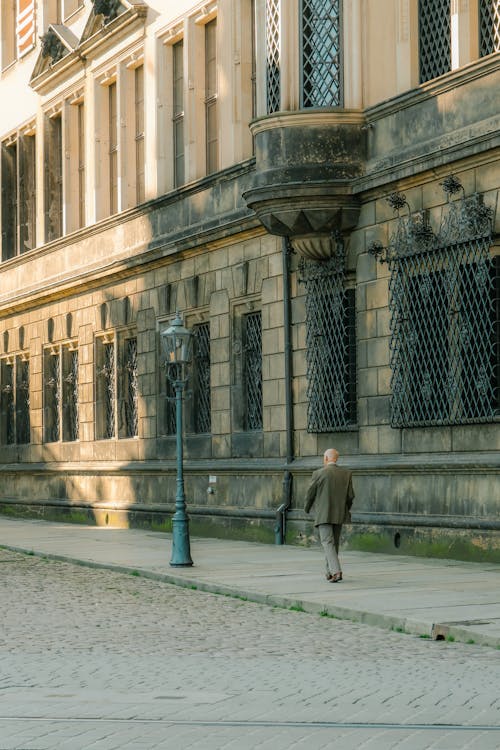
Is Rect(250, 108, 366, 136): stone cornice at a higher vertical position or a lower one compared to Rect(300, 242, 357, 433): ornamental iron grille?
higher

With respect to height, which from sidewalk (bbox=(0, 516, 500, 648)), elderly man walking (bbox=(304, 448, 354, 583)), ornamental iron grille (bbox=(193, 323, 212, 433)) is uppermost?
ornamental iron grille (bbox=(193, 323, 212, 433))

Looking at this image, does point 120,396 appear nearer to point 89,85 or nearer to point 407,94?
point 89,85

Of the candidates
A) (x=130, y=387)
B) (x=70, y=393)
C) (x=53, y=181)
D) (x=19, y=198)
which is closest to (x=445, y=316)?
(x=130, y=387)

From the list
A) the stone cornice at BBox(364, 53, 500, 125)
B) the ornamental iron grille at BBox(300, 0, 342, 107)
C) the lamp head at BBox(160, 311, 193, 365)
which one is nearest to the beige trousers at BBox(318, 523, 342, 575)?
the lamp head at BBox(160, 311, 193, 365)

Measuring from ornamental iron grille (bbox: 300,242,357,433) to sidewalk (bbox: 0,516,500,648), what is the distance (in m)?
2.20

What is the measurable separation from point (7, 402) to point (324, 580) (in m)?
23.5

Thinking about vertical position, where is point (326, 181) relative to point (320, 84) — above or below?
below

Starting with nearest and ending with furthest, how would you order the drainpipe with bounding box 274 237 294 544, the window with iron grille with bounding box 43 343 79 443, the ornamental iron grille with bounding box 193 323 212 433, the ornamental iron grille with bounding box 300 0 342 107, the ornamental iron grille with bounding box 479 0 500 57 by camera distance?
1. the ornamental iron grille with bounding box 479 0 500 57
2. the ornamental iron grille with bounding box 300 0 342 107
3. the drainpipe with bounding box 274 237 294 544
4. the ornamental iron grille with bounding box 193 323 212 433
5. the window with iron grille with bounding box 43 343 79 443

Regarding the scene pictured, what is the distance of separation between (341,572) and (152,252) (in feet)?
44.6

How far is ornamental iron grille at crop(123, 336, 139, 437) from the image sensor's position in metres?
33.9

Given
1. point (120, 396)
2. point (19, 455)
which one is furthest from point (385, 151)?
point (19, 455)

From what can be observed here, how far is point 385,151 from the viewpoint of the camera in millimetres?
24453

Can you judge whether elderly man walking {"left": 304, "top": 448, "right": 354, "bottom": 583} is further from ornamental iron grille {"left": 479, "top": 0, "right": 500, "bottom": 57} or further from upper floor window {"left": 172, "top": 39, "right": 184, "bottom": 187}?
upper floor window {"left": 172, "top": 39, "right": 184, "bottom": 187}

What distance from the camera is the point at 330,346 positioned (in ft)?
84.7
